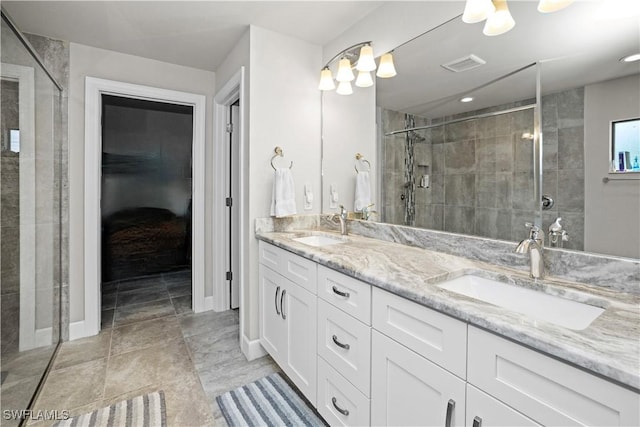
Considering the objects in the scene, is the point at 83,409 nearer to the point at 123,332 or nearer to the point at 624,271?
the point at 123,332

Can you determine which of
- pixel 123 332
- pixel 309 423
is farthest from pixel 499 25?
pixel 123 332

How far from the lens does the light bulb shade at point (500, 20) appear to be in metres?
1.23

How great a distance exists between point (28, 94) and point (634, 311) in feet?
9.64

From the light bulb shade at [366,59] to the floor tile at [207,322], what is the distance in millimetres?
2306

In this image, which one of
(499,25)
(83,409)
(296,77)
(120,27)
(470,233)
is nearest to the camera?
(499,25)

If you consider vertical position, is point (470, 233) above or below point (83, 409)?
above

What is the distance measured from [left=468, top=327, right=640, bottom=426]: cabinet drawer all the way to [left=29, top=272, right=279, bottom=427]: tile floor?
1.40m

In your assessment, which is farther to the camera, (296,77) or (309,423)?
(296,77)

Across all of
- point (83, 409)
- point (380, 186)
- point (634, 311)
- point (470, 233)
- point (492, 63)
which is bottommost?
point (83, 409)

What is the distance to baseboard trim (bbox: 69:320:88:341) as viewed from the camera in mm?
2381

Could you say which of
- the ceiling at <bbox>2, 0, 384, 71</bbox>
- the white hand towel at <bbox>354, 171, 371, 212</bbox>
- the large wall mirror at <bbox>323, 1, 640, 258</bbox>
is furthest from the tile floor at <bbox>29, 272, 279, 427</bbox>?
the ceiling at <bbox>2, 0, 384, 71</bbox>

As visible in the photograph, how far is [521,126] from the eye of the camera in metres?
1.24

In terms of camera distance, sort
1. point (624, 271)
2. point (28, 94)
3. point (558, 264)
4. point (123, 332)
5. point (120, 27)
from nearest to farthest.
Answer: point (624, 271) → point (558, 264) → point (28, 94) → point (120, 27) → point (123, 332)

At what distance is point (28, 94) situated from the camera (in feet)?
5.83
